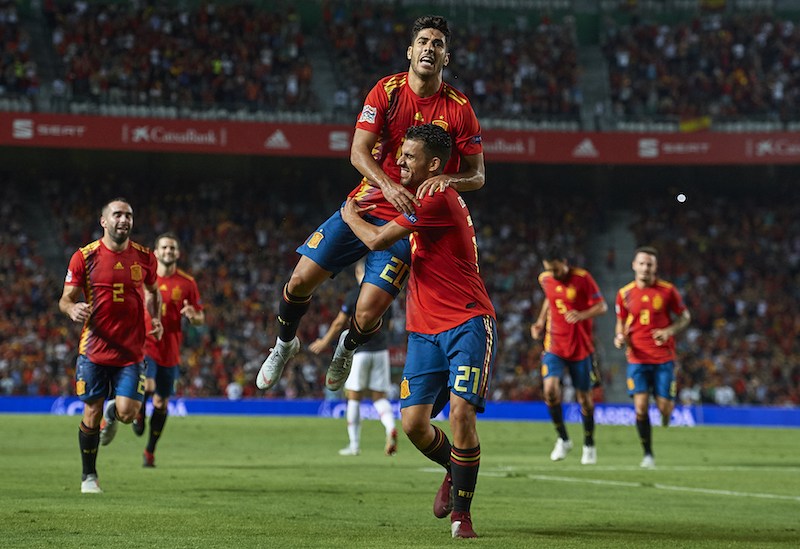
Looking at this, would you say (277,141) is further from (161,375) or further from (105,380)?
(105,380)

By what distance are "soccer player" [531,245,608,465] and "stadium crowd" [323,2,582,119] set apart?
64.5 ft

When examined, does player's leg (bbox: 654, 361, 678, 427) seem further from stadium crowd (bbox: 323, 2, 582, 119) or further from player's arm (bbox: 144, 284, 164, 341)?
stadium crowd (bbox: 323, 2, 582, 119)

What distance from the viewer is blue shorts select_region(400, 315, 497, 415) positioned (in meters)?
6.81

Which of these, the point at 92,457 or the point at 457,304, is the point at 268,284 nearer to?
the point at 92,457

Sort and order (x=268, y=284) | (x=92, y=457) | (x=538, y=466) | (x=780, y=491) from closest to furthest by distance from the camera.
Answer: (x=92, y=457), (x=780, y=491), (x=538, y=466), (x=268, y=284)

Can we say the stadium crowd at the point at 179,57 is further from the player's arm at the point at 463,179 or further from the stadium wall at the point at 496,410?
the player's arm at the point at 463,179

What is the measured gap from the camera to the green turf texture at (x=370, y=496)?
6828 mm

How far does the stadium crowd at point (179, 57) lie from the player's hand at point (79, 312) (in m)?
23.5

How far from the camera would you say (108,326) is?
9.71m

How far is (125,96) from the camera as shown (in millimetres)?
31484

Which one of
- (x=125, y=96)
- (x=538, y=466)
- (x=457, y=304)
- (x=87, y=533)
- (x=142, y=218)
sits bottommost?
(x=538, y=466)

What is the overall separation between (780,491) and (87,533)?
7.66m

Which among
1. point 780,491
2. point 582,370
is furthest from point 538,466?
point 780,491

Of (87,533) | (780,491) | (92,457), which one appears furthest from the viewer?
(780,491)
